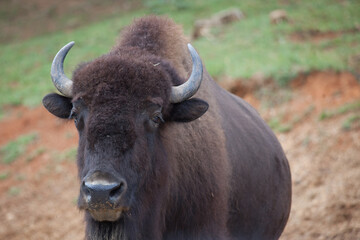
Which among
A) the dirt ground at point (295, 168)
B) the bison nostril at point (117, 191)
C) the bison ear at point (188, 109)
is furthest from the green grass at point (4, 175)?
the bison nostril at point (117, 191)

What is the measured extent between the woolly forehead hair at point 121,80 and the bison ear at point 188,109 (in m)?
0.16

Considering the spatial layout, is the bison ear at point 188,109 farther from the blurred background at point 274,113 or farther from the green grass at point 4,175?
the green grass at point 4,175

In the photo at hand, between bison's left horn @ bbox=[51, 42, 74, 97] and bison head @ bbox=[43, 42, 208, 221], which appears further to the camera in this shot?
bison's left horn @ bbox=[51, 42, 74, 97]

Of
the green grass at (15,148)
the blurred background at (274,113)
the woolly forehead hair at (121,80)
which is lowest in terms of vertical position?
the green grass at (15,148)

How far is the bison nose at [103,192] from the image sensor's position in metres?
3.39

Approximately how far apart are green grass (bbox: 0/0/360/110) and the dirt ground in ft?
1.93

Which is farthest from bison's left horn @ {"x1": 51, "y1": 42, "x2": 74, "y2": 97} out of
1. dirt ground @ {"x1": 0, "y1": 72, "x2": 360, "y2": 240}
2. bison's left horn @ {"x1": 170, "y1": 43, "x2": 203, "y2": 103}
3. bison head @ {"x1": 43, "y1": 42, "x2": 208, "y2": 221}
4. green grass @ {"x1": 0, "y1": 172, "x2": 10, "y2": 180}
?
green grass @ {"x1": 0, "y1": 172, "x2": 10, "y2": 180}

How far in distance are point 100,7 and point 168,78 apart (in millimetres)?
22793

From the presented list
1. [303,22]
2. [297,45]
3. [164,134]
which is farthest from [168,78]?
[303,22]

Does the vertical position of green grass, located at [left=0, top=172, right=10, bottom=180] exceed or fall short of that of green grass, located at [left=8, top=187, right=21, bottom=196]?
it falls short

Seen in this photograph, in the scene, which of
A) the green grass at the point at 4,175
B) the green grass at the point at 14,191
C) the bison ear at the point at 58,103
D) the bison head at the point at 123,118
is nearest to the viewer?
the bison head at the point at 123,118

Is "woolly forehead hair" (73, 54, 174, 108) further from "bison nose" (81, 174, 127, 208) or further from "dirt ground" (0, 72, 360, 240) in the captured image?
"dirt ground" (0, 72, 360, 240)

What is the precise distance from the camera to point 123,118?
3.65 m

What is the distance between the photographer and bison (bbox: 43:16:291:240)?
3629 millimetres
